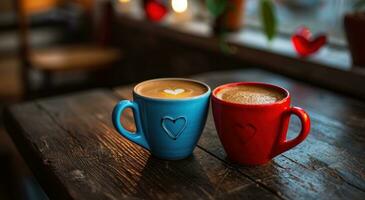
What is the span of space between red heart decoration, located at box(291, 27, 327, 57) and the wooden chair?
123 cm

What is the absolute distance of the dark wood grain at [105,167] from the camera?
1.93ft

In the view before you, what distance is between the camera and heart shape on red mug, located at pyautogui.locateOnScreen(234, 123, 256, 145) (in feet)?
2.04

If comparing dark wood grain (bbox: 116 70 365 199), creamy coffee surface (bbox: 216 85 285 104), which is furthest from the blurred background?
creamy coffee surface (bbox: 216 85 285 104)

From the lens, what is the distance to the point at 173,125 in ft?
2.12

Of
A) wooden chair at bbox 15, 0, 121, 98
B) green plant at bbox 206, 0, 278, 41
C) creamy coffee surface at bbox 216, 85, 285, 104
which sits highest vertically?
green plant at bbox 206, 0, 278, 41

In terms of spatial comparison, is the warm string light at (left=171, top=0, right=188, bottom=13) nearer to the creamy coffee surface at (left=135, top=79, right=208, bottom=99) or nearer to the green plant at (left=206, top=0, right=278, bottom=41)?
the green plant at (left=206, top=0, right=278, bottom=41)

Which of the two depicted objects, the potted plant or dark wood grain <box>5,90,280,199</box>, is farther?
the potted plant

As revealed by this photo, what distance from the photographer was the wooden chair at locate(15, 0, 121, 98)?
83.6 inches

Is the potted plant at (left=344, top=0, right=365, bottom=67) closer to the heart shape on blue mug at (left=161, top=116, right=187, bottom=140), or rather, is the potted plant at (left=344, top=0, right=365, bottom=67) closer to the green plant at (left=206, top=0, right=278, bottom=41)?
the green plant at (left=206, top=0, right=278, bottom=41)

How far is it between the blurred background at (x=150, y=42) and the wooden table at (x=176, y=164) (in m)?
0.35

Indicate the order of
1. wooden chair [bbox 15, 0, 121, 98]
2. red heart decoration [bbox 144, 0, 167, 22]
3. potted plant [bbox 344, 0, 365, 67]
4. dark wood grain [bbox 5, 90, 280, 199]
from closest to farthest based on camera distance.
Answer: dark wood grain [bbox 5, 90, 280, 199], potted plant [bbox 344, 0, 365, 67], red heart decoration [bbox 144, 0, 167, 22], wooden chair [bbox 15, 0, 121, 98]

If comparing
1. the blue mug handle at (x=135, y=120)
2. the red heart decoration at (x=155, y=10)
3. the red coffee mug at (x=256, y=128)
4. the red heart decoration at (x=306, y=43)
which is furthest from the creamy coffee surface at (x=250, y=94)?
the red heart decoration at (x=155, y=10)

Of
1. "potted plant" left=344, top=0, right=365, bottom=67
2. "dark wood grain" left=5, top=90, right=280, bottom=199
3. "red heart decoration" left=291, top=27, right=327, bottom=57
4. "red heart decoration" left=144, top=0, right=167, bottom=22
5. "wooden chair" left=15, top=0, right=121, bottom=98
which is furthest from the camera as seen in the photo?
"wooden chair" left=15, top=0, right=121, bottom=98

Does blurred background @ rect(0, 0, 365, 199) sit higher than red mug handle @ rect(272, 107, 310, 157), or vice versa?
red mug handle @ rect(272, 107, 310, 157)
